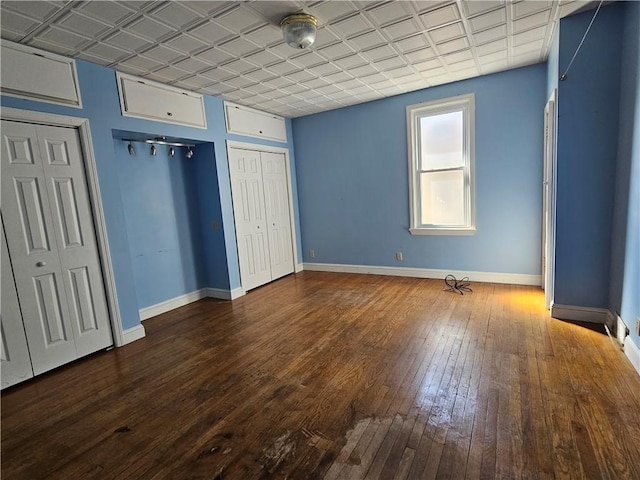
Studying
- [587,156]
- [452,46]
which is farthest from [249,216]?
[587,156]

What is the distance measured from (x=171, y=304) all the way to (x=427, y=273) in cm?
360

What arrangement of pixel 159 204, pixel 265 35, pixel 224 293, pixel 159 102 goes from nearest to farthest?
pixel 265 35 → pixel 159 102 → pixel 159 204 → pixel 224 293

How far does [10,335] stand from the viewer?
2.52m

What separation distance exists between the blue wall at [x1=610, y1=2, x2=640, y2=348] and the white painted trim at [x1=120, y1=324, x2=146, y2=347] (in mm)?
4211

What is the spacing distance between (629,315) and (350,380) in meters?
2.12

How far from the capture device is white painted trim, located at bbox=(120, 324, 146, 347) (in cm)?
324

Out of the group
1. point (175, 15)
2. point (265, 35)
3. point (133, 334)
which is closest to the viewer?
point (175, 15)

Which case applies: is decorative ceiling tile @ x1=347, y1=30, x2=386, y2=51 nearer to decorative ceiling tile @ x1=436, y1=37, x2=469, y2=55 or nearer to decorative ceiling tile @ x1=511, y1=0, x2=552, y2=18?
decorative ceiling tile @ x1=436, y1=37, x2=469, y2=55

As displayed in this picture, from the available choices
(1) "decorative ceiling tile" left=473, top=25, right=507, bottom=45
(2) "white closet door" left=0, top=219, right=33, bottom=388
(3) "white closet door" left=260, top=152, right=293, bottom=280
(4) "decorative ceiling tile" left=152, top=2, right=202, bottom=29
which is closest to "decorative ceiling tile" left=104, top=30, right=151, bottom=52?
(4) "decorative ceiling tile" left=152, top=2, right=202, bottom=29

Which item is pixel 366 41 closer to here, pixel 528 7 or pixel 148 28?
pixel 528 7

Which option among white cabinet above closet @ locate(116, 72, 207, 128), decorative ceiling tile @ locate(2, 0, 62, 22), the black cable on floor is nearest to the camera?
decorative ceiling tile @ locate(2, 0, 62, 22)

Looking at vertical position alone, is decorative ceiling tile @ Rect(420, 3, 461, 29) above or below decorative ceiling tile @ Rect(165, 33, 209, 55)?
below

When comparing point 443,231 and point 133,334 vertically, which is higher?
point 443,231

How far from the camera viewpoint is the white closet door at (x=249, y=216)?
4.56m
